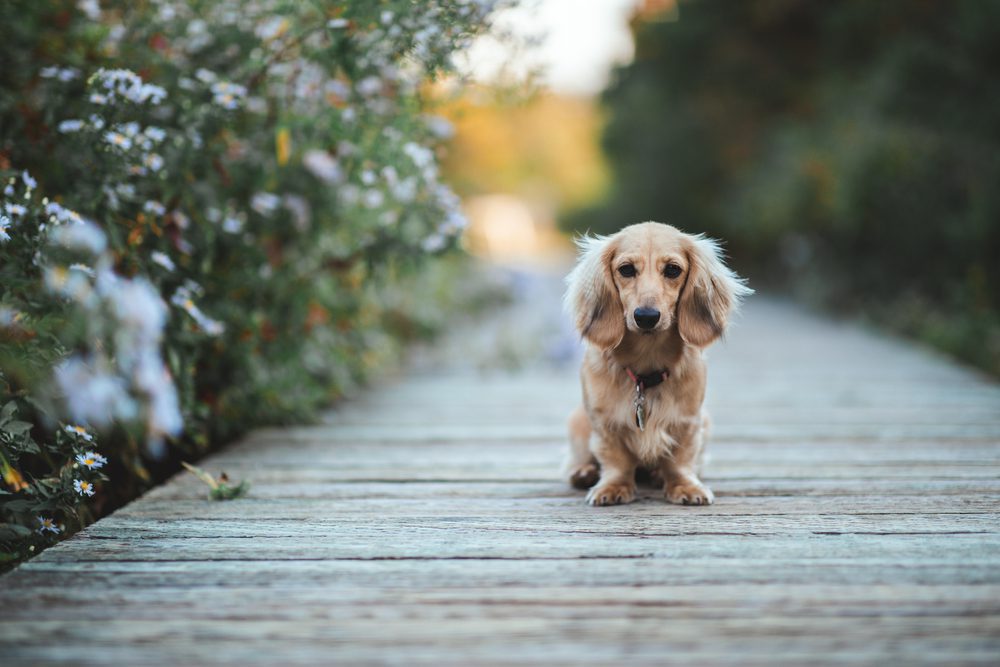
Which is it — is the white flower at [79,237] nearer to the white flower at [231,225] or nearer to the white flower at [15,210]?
the white flower at [15,210]

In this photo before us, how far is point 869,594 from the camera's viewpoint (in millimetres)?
1960

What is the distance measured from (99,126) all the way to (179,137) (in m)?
0.28

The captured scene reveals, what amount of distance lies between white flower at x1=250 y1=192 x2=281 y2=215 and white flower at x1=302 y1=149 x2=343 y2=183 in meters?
0.25

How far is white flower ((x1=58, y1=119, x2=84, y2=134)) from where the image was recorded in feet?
9.46

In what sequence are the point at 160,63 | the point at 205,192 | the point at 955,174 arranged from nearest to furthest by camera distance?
the point at 160,63
the point at 205,192
the point at 955,174

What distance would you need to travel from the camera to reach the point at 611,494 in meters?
2.73

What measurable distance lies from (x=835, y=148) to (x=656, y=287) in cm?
774

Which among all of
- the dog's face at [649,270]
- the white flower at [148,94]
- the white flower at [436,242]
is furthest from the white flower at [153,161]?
the dog's face at [649,270]

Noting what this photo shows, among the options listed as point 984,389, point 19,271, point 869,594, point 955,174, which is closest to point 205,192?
point 19,271

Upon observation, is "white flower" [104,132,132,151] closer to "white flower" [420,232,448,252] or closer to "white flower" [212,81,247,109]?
"white flower" [212,81,247,109]

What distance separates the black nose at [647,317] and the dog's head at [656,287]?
4 cm

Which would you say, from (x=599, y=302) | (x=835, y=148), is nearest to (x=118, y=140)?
(x=599, y=302)

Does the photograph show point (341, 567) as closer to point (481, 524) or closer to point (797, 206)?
point (481, 524)

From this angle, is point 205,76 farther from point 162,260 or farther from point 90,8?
point 162,260
